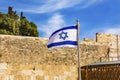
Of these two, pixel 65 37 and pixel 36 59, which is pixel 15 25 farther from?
pixel 65 37

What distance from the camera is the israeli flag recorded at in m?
11.8

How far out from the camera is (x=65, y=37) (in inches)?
466

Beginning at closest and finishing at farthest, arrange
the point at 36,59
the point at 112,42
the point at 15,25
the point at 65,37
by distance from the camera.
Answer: the point at 65,37 < the point at 36,59 < the point at 112,42 < the point at 15,25

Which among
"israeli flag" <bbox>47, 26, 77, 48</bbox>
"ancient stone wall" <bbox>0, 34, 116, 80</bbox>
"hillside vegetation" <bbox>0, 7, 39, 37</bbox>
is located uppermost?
"hillside vegetation" <bbox>0, 7, 39, 37</bbox>

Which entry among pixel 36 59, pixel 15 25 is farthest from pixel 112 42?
pixel 15 25

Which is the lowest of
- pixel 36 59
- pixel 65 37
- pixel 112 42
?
pixel 36 59

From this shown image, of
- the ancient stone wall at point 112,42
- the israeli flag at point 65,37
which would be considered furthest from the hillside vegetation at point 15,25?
the israeli flag at point 65,37

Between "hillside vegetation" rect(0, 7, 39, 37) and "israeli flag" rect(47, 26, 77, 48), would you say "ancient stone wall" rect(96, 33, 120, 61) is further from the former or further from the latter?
"hillside vegetation" rect(0, 7, 39, 37)

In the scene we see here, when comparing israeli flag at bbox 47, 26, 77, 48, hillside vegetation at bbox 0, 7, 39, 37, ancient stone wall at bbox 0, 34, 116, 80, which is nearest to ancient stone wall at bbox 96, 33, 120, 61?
ancient stone wall at bbox 0, 34, 116, 80

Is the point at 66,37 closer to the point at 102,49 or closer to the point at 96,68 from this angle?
the point at 96,68

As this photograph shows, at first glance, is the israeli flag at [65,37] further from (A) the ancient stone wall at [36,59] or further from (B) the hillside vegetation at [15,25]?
(B) the hillside vegetation at [15,25]

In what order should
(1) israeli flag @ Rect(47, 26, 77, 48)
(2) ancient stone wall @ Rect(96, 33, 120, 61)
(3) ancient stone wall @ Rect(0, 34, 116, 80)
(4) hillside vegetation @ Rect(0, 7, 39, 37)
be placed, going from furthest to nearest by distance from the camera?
(4) hillside vegetation @ Rect(0, 7, 39, 37)
(2) ancient stone wall @ Rect(96, 33, 120, 61)
(3) ancient stone wall @ Rect(0, 34, 116, 80)
(1) israeli flag @ Rect(47, 26, 77, 48)

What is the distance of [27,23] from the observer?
3947cm

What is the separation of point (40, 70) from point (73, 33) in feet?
27.6
